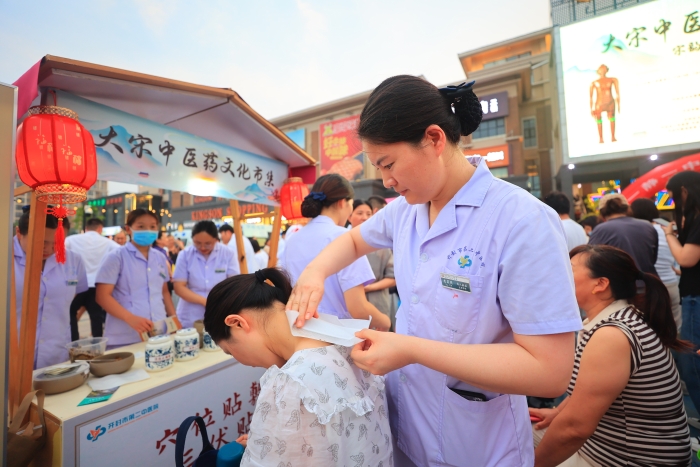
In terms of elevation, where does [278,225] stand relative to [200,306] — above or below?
above

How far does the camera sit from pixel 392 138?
36.9 inches

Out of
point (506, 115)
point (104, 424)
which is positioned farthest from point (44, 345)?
point (506, 115)

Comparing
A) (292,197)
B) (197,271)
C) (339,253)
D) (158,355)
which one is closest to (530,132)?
(292,197)

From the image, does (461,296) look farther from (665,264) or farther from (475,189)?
(665,264)

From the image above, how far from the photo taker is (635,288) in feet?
5.03

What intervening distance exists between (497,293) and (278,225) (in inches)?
145

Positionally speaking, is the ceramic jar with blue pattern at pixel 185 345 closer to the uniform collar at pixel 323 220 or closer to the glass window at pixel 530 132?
the uniform collar at pixel 323 220

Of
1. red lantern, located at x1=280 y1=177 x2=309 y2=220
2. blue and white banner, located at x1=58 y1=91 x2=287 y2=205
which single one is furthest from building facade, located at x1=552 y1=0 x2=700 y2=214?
blue and white banner, located at x1=58 y1=91 x2=287 y2=205

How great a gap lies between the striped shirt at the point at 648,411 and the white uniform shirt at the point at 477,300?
0.62 meters

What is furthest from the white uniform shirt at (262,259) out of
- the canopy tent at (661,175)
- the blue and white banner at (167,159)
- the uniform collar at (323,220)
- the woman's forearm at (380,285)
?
the canopy tent at (661,175)

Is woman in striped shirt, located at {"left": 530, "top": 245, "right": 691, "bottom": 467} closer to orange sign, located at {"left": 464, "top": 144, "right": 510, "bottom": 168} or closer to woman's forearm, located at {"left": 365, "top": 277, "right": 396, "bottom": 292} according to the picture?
woman's forearm, located at {"left": 365, "top": 277, "right": 396, "bottom": 292}

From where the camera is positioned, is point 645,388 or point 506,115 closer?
point 645,388

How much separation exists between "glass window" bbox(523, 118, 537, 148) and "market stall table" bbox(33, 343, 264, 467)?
1829 cm

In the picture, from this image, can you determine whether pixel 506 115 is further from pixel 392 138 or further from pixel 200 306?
pixel 392 138
